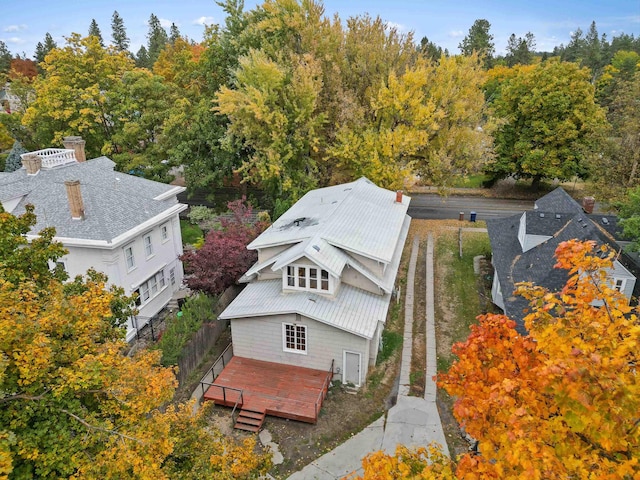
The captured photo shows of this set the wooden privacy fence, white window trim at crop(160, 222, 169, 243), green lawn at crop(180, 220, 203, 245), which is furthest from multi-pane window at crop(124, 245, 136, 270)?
green lawn at crop(180, 220, 203, 245)

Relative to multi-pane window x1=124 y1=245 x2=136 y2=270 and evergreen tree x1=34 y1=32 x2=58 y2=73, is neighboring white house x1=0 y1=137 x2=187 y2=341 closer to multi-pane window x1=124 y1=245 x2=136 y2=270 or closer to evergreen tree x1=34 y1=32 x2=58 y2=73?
multi-pane window x1=124 y1=245 x2=136 y2=270

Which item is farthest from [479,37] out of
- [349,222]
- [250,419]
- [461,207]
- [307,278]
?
[250,419]

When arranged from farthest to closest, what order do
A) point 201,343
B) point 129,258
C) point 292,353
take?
point 129,258
point 201,343
point 292,353

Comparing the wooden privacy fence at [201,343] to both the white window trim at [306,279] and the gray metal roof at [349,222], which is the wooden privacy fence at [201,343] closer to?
the gray metal roof at [349,222]

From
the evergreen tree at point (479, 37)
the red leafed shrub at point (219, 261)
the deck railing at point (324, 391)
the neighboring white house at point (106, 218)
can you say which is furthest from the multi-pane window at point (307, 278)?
the evergreen tree at point (479, 37)

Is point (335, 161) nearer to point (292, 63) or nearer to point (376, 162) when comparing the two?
point (376, 162)

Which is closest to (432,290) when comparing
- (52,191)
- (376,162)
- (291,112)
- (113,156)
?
(376,162)

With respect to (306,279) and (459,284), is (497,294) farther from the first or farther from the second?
(306,279)
